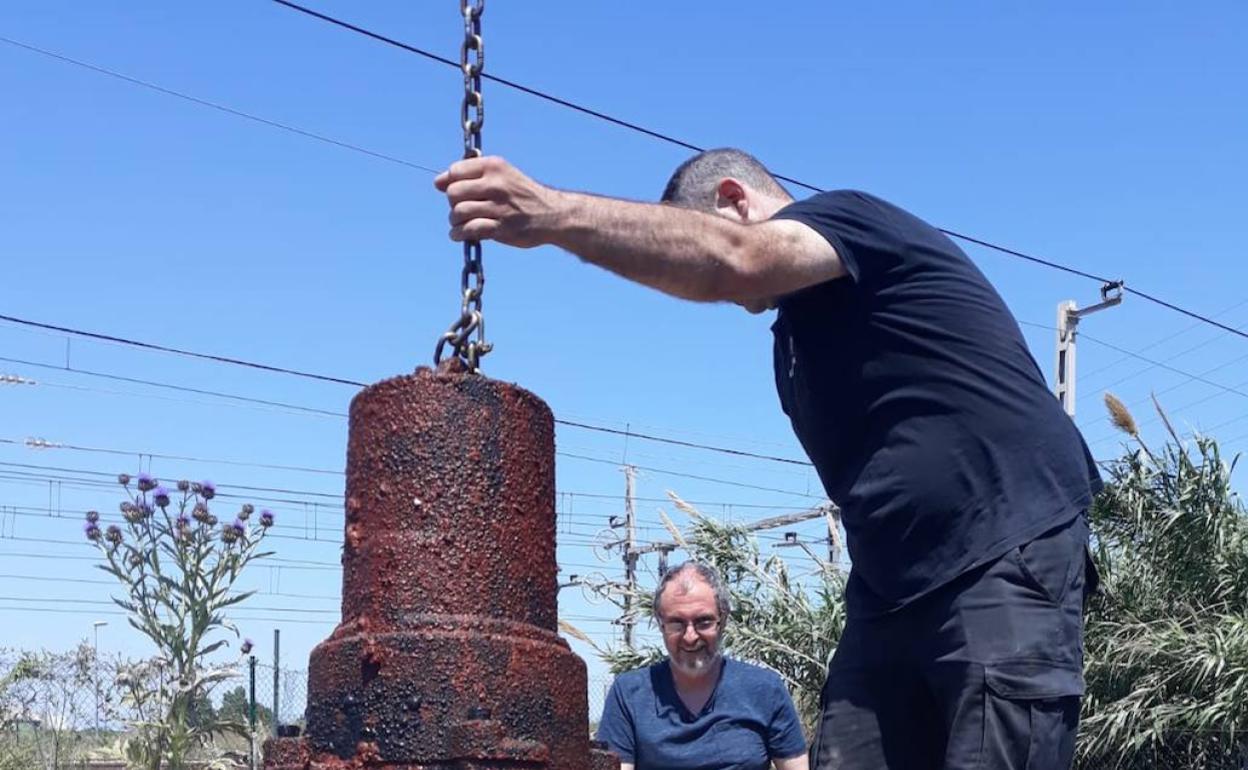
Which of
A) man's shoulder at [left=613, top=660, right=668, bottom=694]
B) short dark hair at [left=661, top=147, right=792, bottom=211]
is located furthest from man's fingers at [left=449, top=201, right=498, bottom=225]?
man's shoulder at [left=613, top=660, right=668, bottom=694]

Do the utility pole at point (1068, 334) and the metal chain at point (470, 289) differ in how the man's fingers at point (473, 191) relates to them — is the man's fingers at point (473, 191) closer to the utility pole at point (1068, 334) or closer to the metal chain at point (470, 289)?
the metal chain at point (470, 289)

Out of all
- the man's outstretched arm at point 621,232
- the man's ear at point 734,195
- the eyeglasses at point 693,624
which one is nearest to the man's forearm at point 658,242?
the man's outstretched arm at point 621,232

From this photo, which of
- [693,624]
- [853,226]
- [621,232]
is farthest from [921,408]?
[693,624]

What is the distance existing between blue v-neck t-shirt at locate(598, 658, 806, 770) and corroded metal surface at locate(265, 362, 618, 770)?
7.03ft

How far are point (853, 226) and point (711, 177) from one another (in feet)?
1.39

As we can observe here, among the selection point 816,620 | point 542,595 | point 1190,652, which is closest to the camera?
point 542,595

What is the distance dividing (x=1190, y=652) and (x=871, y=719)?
6447 mm

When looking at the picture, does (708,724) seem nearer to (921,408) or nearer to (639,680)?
(639,680)

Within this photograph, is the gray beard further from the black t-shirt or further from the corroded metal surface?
the corroded metal surface

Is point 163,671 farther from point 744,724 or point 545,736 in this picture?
point 545,736

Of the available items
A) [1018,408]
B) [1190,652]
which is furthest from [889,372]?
[1190,652]

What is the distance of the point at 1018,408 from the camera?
8.23 ft

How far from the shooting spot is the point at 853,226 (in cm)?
242

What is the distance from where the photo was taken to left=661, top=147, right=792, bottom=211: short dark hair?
275cm
